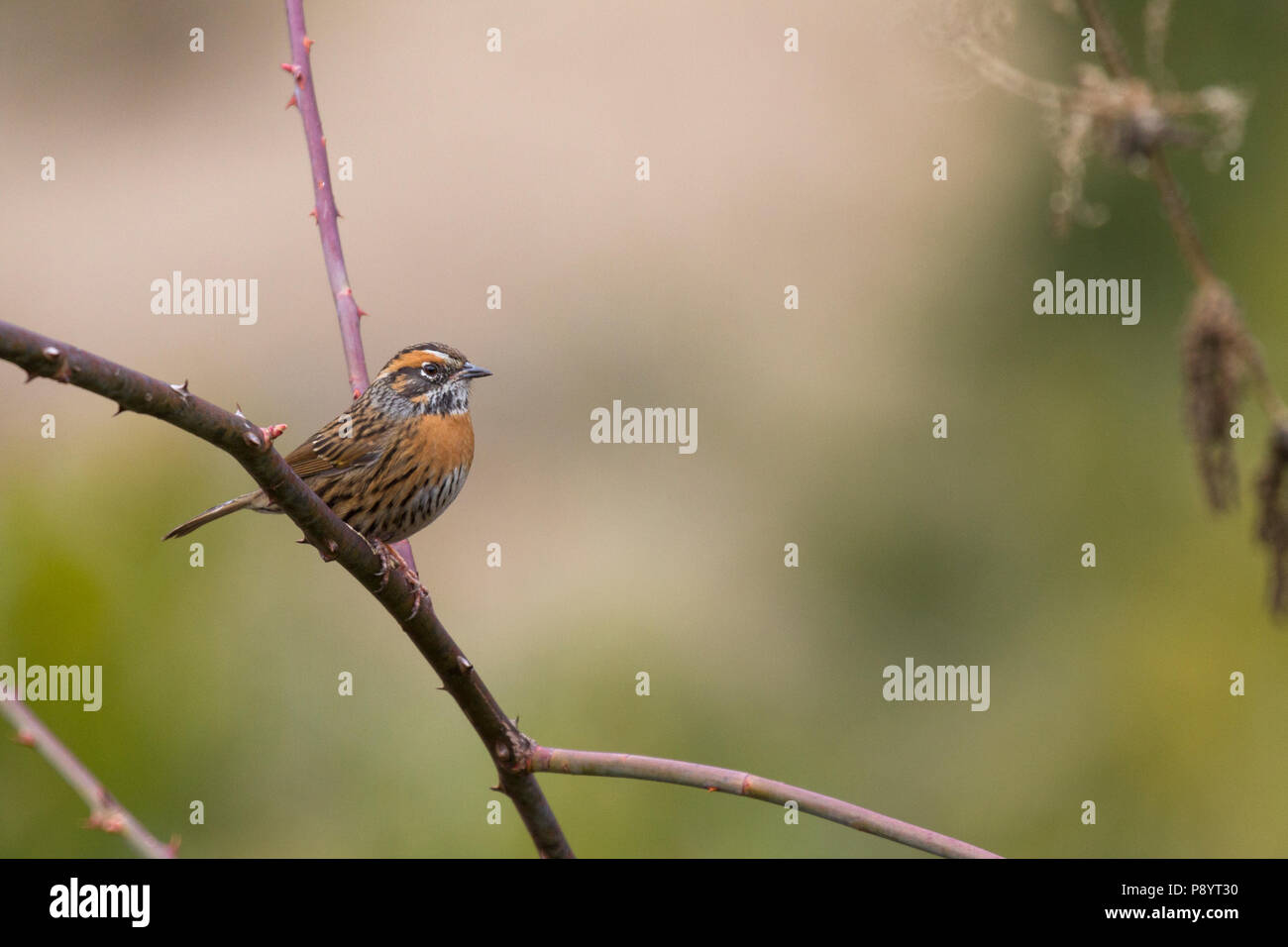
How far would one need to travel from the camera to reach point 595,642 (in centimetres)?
846

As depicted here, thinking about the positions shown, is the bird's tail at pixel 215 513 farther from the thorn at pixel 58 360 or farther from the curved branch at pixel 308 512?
the thorn at pixel 58 360

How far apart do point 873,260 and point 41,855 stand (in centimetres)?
789

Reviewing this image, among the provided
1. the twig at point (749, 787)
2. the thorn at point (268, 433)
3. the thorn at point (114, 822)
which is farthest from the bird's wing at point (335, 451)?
the thorn at point (114, 822)

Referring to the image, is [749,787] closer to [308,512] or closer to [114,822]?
[308,512]

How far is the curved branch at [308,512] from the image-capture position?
1895mm

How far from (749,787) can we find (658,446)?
26.5 ft

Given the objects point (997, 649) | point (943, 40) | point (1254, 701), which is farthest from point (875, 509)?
point (943, 40)

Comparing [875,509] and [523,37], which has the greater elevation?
[523,37]

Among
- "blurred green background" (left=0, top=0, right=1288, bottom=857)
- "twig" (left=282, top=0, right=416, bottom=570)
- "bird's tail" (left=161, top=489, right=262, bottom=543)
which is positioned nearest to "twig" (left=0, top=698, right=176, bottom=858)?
"twig" (left=282, top=0, right=416, bottom=570)

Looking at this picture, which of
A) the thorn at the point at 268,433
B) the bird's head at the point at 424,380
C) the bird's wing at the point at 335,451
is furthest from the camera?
the bird's head at the point at 424,380

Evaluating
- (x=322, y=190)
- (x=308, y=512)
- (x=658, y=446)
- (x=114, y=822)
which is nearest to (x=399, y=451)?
(x=322, y=190)

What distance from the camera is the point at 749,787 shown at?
2570 mm

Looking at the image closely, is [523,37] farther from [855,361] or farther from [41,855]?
[41,855]

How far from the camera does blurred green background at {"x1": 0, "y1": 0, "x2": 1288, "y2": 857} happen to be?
6727mm
